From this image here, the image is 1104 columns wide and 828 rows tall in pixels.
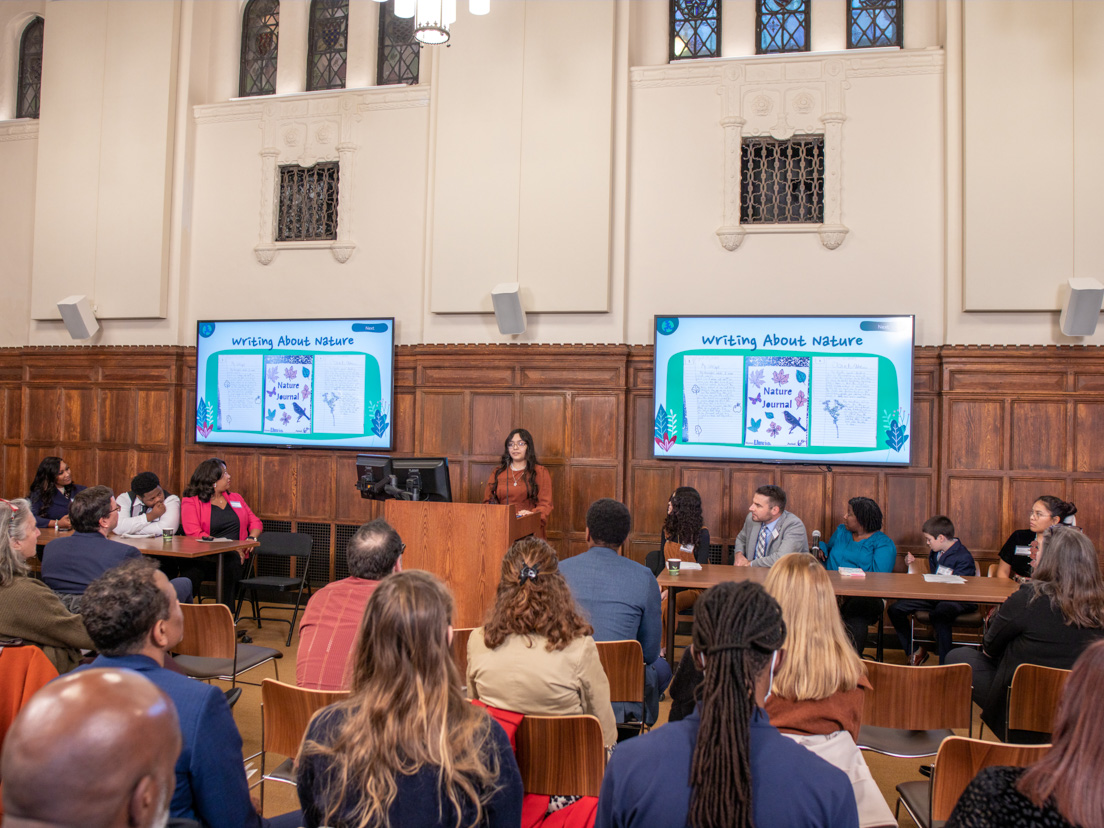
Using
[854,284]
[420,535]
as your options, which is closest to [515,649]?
[420,535]

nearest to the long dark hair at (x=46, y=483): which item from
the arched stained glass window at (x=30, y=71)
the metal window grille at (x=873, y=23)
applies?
the arched stained glass window at (x=30, y=71)

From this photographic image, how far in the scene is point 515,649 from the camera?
102 inches

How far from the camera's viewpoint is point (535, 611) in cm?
260

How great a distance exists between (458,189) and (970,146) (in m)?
4.53

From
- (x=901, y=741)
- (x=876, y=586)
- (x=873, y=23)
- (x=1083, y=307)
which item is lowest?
(x=901, y=741)

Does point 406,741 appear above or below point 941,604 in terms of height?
above

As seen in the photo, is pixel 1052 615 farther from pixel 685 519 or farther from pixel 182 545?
pixel 182 545

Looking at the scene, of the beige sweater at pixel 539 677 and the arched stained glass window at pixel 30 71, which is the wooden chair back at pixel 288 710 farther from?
the arched stained glass window at pixel 30 71

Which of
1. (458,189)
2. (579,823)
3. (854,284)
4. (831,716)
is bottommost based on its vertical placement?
(579,823)

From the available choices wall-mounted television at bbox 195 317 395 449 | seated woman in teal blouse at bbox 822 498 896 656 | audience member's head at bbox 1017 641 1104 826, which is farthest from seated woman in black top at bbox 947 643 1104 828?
wall-mounted television at bbox 195 317 395 449

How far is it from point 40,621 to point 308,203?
6.15 m

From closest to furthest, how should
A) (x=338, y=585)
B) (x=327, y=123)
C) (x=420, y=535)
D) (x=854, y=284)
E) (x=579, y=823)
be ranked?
1. (x=579, y=823)
2. (x=338, y=585)
3. (x=420, y=535)
4. (x=854, y=284)
5. (x=327, y=123)

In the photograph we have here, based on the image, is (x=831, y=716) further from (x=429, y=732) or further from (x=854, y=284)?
(x=854, y=284)

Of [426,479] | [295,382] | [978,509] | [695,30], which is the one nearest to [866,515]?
[978,509]
